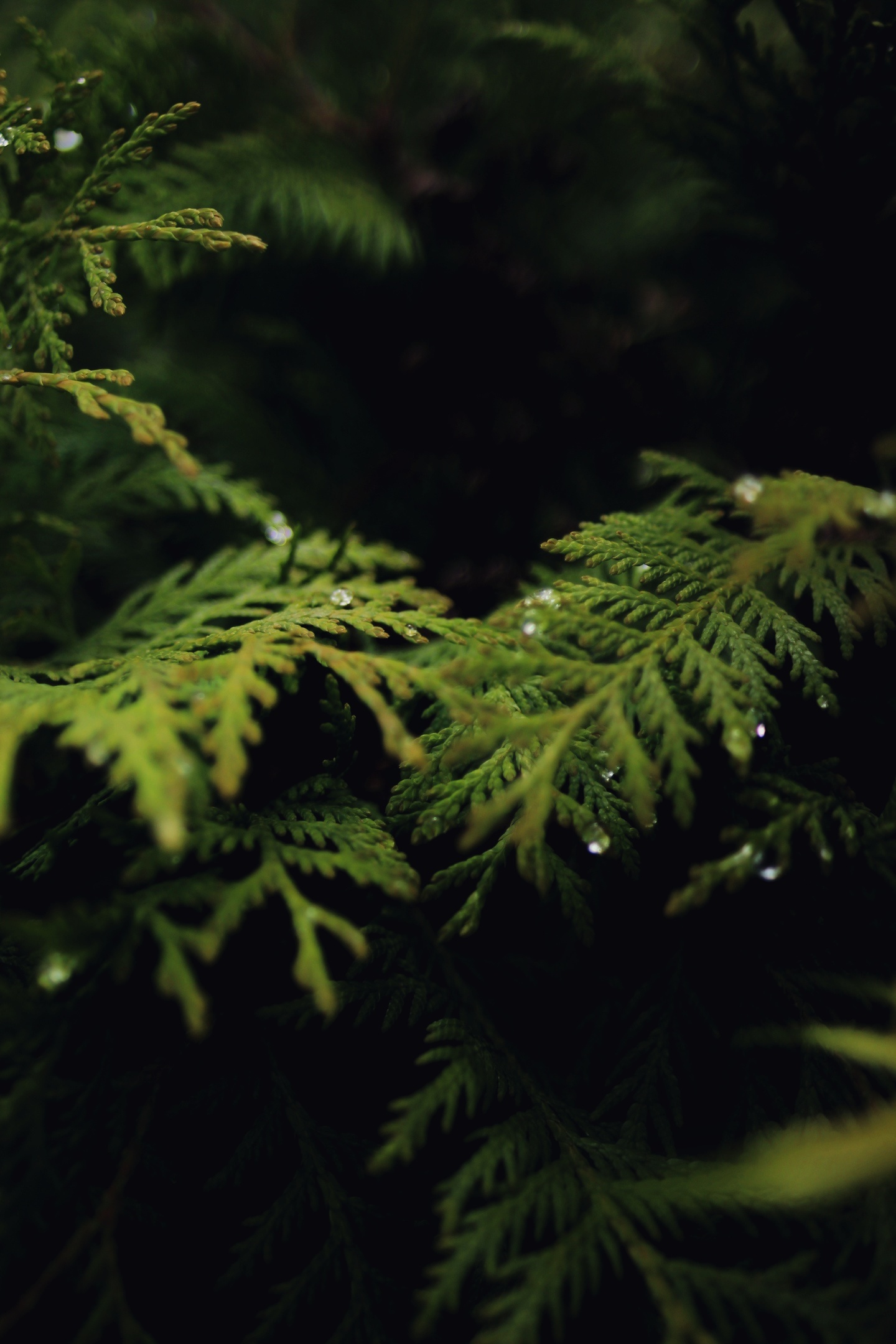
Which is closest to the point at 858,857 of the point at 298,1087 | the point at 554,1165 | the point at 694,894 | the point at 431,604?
the point at 694,894

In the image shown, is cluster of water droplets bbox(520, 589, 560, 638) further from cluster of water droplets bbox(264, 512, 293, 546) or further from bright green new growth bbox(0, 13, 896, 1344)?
cluster of water droplets bbox(264, 512, 293, 546)

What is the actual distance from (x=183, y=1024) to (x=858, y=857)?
2.83 feet

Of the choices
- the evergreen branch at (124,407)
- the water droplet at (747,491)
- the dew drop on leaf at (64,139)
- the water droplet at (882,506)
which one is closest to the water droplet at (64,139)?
the dew drop on leaf at (64,139)

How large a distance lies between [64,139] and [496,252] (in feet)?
2.61

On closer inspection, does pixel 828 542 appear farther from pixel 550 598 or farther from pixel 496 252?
pixel 496 252

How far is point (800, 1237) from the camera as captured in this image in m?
0.83

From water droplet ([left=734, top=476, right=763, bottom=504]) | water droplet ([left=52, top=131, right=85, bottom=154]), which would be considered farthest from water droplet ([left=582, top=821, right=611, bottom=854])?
water droplet ([left=52, top=131, right=85, bottom=154])

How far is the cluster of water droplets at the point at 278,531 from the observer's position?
1.23m

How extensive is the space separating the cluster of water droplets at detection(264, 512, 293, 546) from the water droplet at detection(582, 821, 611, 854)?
2.23 feet

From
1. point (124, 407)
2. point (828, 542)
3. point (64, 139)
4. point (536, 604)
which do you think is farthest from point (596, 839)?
point (64, 139)

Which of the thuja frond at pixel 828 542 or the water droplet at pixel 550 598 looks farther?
the water droplet at pixel 550 598

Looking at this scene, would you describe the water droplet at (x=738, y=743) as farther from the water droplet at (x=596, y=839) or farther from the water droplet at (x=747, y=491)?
the water droplet at (x=747, y=491)

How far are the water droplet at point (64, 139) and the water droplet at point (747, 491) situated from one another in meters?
1.06

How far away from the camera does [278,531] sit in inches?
49.3
